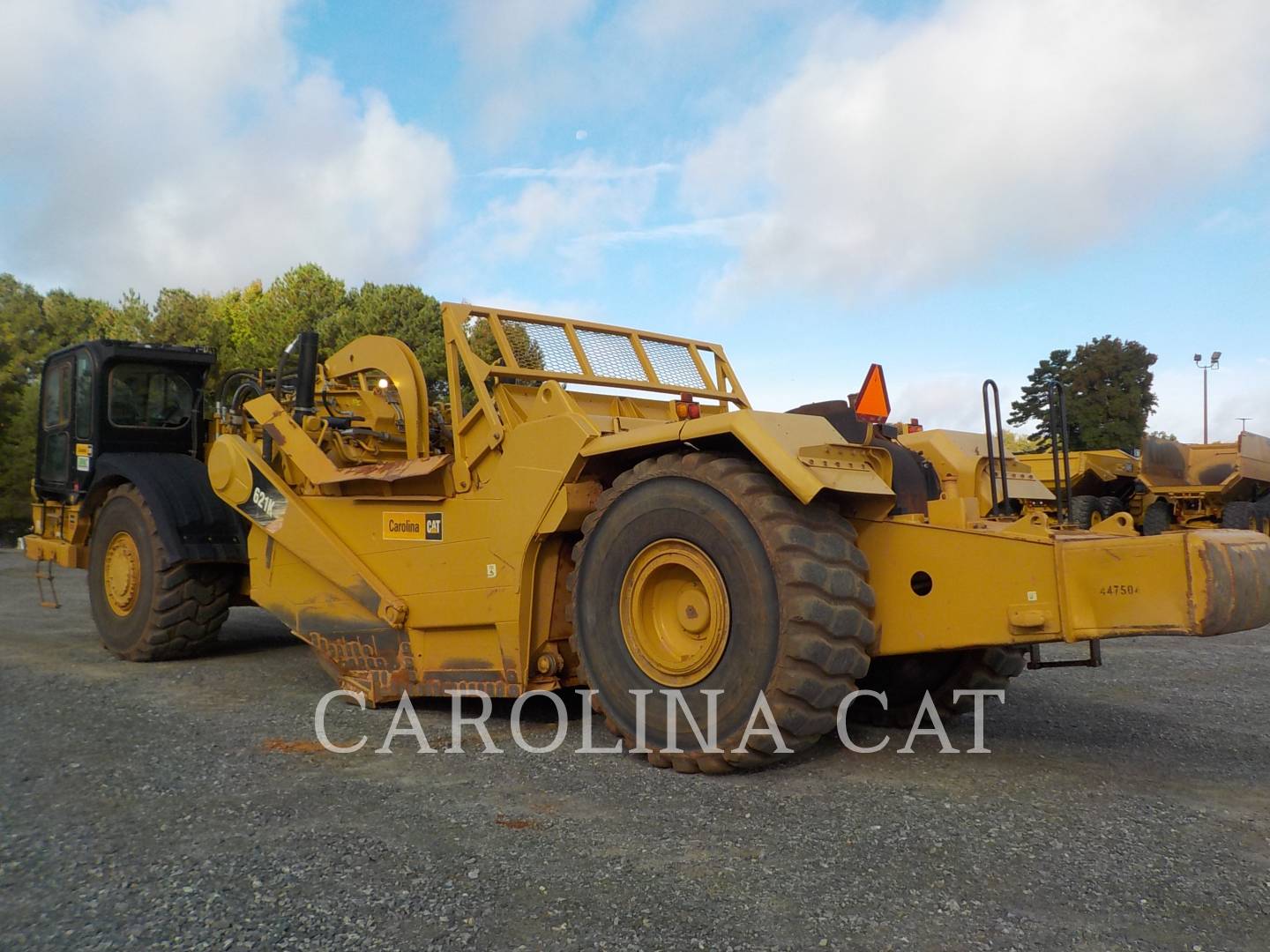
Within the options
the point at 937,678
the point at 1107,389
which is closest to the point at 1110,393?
the point at 1107,389

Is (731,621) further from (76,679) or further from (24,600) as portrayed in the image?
(24,600)

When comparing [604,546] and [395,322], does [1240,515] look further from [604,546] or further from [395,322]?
[395,322]

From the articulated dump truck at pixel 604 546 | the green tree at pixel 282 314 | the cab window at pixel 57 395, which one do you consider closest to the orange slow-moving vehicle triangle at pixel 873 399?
the articulated dump truck at pixel 604 546

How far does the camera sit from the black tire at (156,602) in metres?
7.48

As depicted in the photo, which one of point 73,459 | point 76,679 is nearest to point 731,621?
point 76,679

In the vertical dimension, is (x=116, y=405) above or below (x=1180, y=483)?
above

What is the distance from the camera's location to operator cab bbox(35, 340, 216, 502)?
27.7 feet

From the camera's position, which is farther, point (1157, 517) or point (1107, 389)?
point (1107, 389)

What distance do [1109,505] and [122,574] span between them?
16084 millimetres

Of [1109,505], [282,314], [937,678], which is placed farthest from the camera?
[282,314]

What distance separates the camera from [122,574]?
7.87m

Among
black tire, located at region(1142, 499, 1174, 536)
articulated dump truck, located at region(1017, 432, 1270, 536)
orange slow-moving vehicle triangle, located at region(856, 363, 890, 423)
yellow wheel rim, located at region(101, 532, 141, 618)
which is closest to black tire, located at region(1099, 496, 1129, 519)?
articulated dump truck, located at region(1017, 432, 1270, 536)

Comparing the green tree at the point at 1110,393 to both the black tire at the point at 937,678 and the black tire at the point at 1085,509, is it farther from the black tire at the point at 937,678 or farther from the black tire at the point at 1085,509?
the black tire at the point at 937,678

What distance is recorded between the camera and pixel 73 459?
8609 mm
